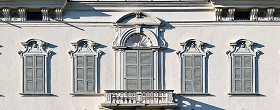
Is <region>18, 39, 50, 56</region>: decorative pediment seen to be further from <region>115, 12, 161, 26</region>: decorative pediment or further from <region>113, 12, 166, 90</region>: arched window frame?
<region>115, 12, 161, 26</region>: decorative pediment

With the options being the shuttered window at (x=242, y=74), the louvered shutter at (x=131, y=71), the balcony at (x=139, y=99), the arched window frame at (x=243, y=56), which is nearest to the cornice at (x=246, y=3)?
the arched window frame at (x=243, y=56)

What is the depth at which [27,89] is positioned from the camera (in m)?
41.6

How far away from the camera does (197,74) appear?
136 ft

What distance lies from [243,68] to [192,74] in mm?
2322

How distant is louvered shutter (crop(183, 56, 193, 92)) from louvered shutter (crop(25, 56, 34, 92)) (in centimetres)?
692

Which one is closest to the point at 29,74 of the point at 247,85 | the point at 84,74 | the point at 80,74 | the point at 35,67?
the point at 35,67

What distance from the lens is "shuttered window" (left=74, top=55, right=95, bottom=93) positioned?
41.5m

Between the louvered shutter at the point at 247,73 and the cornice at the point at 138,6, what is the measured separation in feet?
9.33

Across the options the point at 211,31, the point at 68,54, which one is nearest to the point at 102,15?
the point at 68,54

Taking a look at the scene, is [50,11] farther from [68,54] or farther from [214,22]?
[214,22]

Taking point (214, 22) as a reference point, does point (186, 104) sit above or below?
below

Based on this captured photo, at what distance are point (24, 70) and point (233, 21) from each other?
383 inches

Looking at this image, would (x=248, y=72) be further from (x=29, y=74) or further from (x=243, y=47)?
(x=29, y=74)

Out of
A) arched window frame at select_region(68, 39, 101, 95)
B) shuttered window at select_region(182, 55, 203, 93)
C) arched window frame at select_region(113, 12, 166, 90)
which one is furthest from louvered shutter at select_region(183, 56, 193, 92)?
arched window frame at select_region(68, 39, 101, 95)
